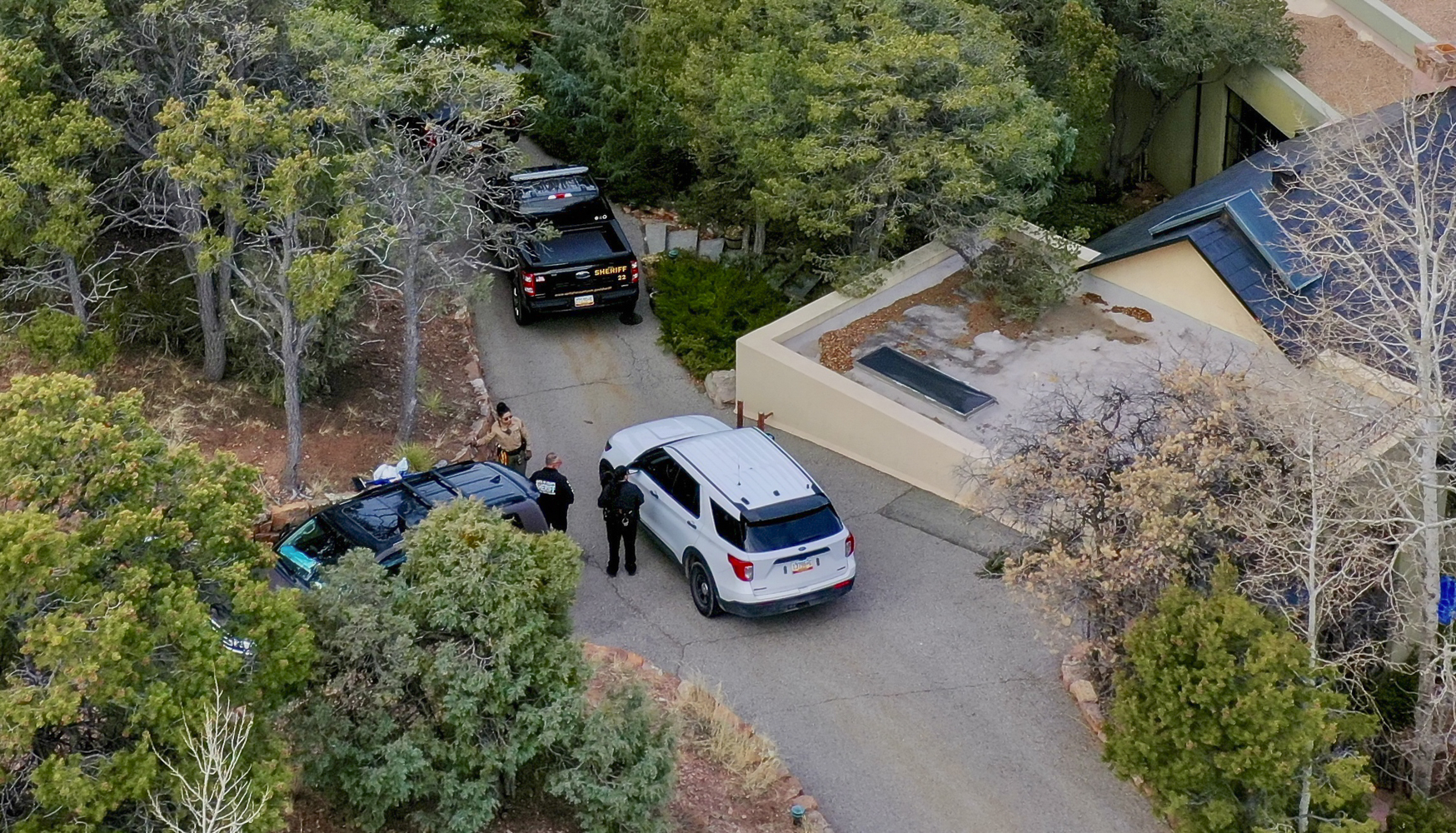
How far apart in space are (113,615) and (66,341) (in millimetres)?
8648

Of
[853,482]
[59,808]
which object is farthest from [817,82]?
[59,808]

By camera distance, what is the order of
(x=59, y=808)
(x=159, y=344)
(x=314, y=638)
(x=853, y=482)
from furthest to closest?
(x=159, y=344) → (x=853, y=482) → (x=314, y=638) → (x=59, y=808)

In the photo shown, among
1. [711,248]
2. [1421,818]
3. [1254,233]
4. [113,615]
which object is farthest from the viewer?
[711,248]

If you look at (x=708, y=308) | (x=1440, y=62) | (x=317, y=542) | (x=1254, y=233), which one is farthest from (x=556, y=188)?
(x=1440, y=62)

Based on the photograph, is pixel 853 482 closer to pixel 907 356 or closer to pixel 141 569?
pixel 907 356

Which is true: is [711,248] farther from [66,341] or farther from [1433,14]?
[1433,14]

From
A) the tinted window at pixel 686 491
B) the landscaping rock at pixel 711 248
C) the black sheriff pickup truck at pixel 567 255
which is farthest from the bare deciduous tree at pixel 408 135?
the landscaping rock at pixel 711 248

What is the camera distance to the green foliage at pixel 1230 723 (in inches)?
416

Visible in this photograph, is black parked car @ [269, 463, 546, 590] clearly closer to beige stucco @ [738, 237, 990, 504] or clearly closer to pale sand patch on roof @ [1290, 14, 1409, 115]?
beige stucco @ [738, 237, 990, 504]

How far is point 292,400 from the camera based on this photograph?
16.0 meters

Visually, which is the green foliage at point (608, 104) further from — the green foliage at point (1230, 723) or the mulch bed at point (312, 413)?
the green foliage at point (1230, 723)

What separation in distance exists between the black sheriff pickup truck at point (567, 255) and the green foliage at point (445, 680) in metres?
9.87

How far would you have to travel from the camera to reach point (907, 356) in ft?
59.4

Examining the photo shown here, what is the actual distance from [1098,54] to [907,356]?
849 cm
